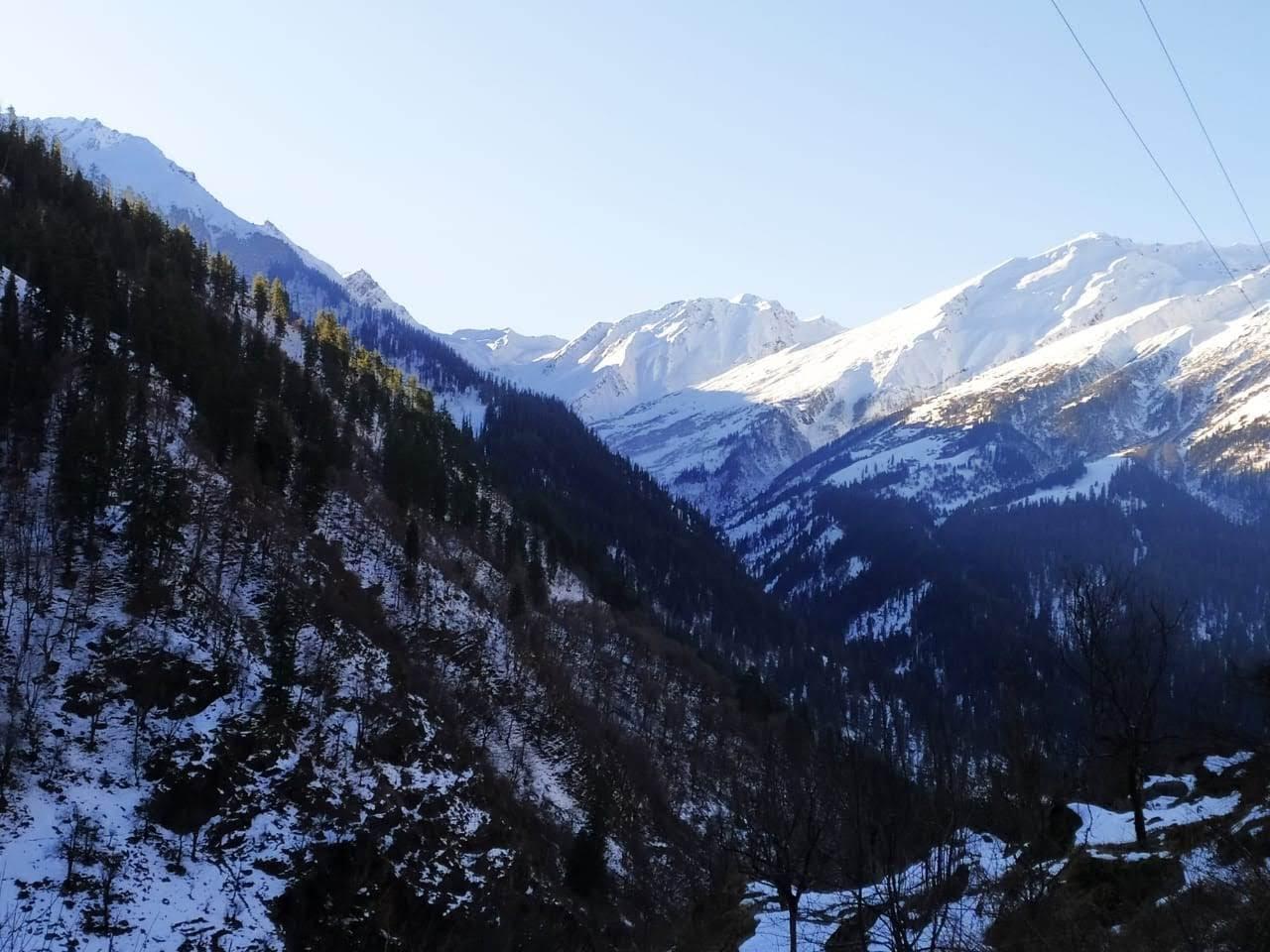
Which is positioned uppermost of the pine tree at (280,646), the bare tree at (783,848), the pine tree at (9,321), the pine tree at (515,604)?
the pine tree at (9,321)

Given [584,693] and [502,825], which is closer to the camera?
[502,825]

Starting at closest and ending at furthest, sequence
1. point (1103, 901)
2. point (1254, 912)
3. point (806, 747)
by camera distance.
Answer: point (1254, 912) < point (1103, 901) < point (806, 747)

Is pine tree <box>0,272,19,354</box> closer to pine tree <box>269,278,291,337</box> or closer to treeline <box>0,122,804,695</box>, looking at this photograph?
treeline <box>0,122,804,695</box>

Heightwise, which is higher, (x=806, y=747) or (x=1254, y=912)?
(x=1254, y=912)

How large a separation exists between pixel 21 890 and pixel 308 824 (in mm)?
13904

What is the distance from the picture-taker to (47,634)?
1842 inches

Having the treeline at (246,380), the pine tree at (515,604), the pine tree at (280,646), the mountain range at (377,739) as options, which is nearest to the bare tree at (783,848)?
the mountain range at (377,739)

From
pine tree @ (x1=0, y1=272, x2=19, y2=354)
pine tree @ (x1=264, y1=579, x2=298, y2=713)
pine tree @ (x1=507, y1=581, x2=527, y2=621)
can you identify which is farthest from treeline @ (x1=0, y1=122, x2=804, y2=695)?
pine tree @ (x1=264, y1=579, x2=298, y2=713)

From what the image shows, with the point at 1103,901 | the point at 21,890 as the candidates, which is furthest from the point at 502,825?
the point at 1103,901

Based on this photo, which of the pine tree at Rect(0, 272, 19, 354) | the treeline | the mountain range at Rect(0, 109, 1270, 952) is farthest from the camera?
the treeline

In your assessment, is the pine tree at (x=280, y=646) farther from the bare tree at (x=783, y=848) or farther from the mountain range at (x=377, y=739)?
the bare tree at (x=783, y=848)

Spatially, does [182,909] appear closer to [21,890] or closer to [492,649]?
[21,890]

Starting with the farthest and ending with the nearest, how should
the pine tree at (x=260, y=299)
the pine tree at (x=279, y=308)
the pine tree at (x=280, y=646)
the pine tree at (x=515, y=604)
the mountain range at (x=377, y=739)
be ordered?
1. the pine tree at (x=279, y=308)
2. the pine tree at (x=260, y=299)
3. the pine tree at (x=515, y=604)
4. the pine tree at (x=280, y=646)
5. the mountain range at (x=377, y=739)

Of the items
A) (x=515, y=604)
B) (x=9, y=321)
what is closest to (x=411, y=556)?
(x=515, y=604)
